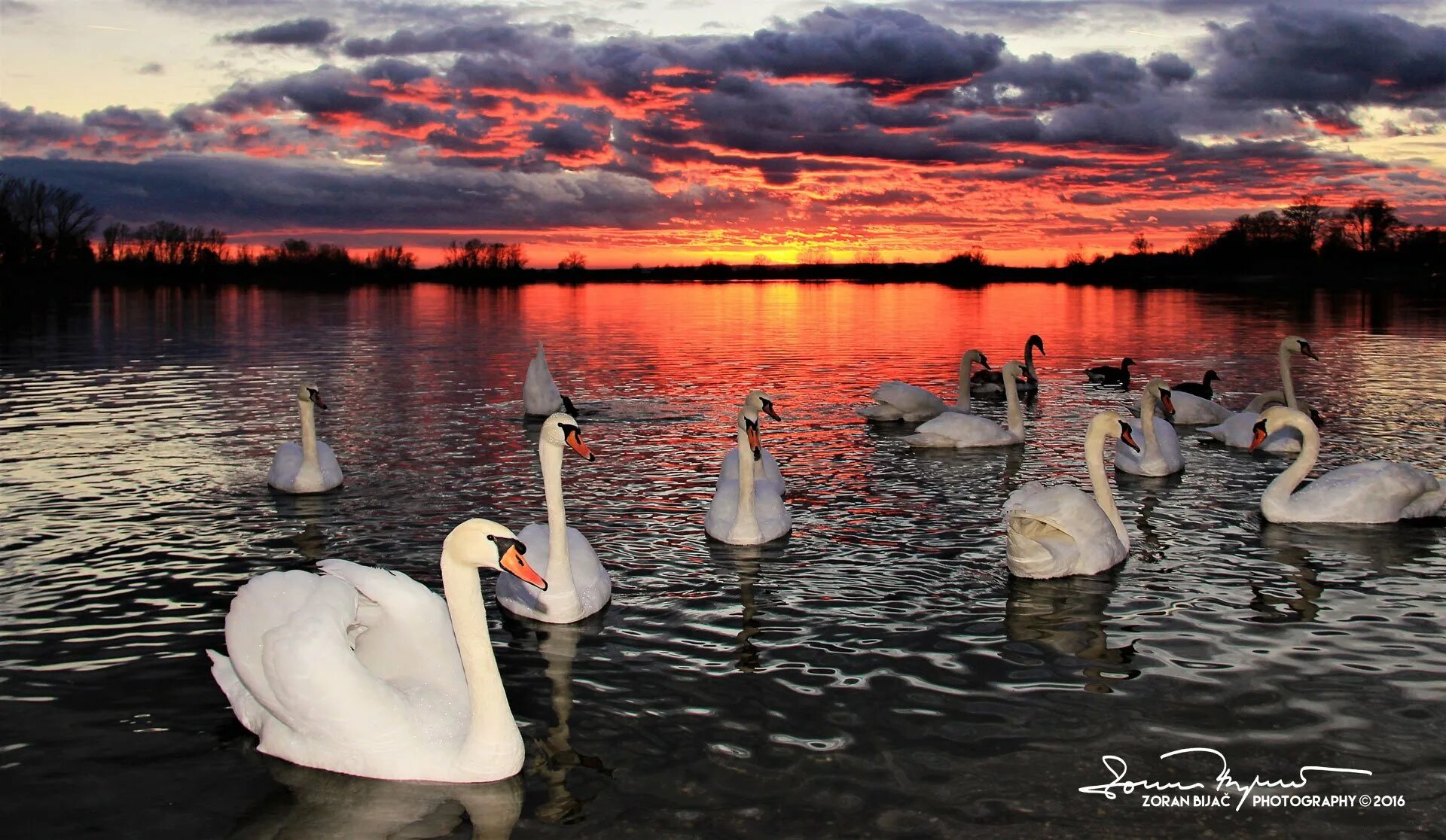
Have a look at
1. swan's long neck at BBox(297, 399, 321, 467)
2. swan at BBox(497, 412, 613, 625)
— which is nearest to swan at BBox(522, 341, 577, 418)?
swan's long neck at BBox(297, 399, 321, 467)

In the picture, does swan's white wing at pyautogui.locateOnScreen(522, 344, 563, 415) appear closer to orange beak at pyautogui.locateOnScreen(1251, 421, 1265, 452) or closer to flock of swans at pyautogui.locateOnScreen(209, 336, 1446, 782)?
flock of swans at pyautogui.locateOnScreen(209, 336, 1446, 782)

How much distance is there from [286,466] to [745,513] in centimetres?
533

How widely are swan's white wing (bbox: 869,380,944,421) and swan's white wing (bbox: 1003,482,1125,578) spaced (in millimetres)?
8645

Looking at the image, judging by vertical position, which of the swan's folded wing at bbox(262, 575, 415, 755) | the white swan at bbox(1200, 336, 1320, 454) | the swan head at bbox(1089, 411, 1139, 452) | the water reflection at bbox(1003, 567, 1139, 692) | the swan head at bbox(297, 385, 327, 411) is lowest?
the water reflection at bbox(1003, 567, 1139, 692)

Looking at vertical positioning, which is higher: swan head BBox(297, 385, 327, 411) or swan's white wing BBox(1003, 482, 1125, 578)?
swan head BBox(297, 385, 327, 411)

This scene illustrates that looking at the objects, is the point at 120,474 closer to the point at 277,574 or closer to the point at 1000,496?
the point at 277,574

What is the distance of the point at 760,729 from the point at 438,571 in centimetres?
392

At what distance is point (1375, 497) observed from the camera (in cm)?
1067

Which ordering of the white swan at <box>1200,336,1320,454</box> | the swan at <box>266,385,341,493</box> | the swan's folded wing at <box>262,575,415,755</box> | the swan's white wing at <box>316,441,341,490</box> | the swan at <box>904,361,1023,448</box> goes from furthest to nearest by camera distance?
the swan at <box>904,361,1023,448</box>
the white swan at <box>1200,336,1320,454</box>
the swan's white wing at <box>316,441,341,490</box>
the swan at <box>266,385,341,493</box>
the swan's folded wing at <box>262,575,415,755</box>

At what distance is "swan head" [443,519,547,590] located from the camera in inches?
215

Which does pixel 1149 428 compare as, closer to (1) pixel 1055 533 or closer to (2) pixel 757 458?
(1) pixel 1055 533

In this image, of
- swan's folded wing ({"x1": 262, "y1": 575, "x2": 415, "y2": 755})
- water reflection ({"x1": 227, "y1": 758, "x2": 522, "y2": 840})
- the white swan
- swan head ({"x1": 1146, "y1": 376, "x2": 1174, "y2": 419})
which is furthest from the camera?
the white swan

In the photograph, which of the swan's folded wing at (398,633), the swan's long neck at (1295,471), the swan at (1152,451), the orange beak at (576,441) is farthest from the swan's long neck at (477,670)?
the swan at (1152,451)

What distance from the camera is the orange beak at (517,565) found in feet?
17.7
